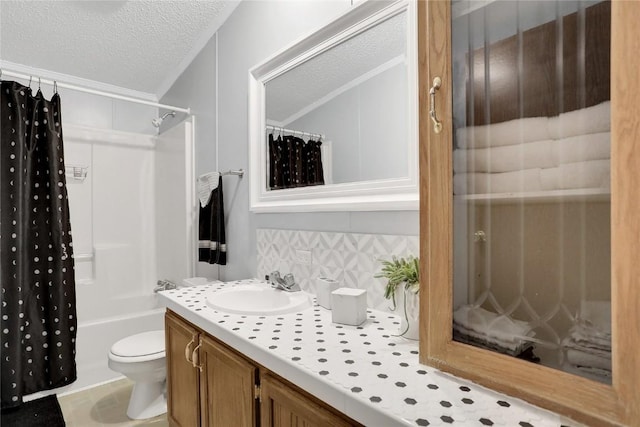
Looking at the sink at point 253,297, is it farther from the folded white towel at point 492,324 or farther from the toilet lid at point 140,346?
the folded white towel at point 492,324

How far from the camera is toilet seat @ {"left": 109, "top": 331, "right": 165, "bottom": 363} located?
187cm

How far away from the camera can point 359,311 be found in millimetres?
1158

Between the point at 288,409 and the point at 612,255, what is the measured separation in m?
0.79

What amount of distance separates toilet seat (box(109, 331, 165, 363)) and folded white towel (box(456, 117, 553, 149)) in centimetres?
192

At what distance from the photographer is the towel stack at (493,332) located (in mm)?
684

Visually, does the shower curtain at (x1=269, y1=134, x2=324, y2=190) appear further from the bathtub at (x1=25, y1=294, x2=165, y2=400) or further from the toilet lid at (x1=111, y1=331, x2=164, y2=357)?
the bathtub at (x1=25, y1=294, x2=165, y2=400)

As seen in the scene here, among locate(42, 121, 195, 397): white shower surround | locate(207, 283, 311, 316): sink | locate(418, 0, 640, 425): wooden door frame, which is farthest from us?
locate(42, 121, 195, 397): white shower surround

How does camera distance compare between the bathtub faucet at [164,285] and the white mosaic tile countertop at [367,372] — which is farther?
the bathtub faucet at [164,285]

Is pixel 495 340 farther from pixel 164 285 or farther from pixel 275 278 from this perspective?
pixel 164 285

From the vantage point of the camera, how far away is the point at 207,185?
2262mm

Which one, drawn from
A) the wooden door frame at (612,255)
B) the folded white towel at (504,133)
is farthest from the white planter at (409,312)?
the folded white towel at (504,133)

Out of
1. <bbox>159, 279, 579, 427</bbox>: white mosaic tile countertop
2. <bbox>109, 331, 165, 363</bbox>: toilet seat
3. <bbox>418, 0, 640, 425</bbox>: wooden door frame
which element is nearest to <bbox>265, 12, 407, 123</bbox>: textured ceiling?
<bbox>418, 0, 640, 425</bbox>: wooden door frame

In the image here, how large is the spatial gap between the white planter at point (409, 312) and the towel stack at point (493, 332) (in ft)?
0.71

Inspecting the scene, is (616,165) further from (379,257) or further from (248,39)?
(248,39)
